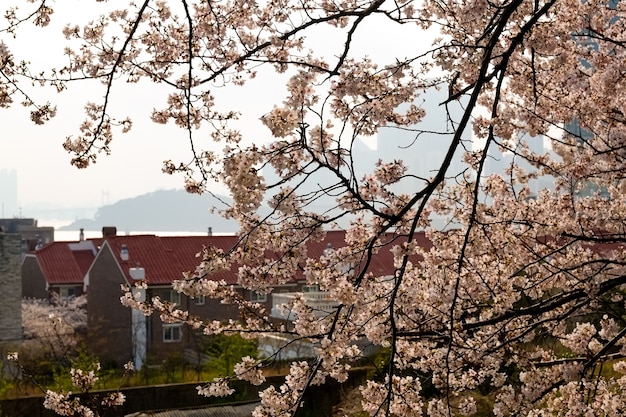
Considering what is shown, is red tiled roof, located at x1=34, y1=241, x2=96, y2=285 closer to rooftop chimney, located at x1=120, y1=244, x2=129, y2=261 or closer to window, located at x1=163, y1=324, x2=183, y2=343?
rooftop chimney, located at x1=120, y1=244, x2=129, y2=261

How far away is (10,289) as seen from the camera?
33438mm

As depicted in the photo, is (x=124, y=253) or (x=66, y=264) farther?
(x=66, y=264)

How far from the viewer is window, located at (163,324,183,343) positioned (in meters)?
29.5

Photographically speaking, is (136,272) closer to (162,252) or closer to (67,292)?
(162,252)

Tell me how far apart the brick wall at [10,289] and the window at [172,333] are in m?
6.72

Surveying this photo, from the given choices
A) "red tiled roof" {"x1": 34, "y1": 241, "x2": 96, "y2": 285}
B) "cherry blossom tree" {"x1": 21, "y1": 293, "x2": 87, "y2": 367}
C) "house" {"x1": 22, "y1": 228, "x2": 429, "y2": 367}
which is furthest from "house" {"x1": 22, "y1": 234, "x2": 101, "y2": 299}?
"house" {"x1": 22, "y1": 228, "x2": 429, "y2": 367}

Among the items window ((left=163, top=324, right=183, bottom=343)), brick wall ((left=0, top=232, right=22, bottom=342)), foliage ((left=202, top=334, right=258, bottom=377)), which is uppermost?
brick wall ((left=0, top=232, right=22, bottom=342))

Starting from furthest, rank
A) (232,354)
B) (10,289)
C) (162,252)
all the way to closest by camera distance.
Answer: (10,289) → (162,252) → (232,354)

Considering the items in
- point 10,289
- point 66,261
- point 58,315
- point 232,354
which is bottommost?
point 232,354

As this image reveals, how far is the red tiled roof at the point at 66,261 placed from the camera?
37.6 metres

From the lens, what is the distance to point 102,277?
32.4m

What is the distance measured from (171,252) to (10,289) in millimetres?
7065

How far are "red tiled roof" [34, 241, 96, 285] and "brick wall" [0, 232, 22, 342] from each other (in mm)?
3381

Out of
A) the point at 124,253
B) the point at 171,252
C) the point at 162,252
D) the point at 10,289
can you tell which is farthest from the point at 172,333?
the point at 10,289
